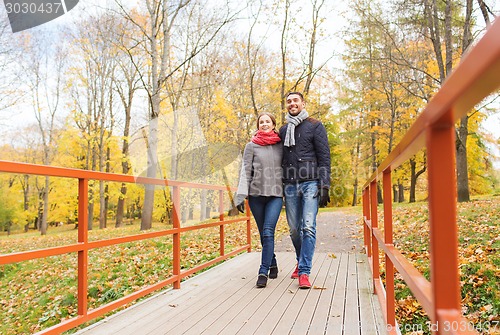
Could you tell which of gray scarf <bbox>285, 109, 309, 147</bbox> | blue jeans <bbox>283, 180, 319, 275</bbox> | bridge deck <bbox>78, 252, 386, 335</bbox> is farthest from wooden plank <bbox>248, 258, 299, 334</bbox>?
gray scarf <bbox>285, 109, 309, 147</bbox>

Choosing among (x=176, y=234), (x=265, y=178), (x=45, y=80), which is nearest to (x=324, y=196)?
(x=265, y=178)

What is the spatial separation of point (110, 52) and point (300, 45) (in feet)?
28.5

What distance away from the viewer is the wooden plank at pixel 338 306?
3.08 m

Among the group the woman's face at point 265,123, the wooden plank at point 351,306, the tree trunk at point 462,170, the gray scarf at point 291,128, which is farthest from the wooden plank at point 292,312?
the tree trunk at point 462,170

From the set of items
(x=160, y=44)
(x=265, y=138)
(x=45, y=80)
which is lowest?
(x=265, y=138)

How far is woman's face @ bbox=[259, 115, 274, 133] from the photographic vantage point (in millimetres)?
4723

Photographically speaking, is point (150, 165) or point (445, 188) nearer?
point (445, 188)

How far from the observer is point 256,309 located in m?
3.69

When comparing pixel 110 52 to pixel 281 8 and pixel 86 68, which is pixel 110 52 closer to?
pixel 86 68

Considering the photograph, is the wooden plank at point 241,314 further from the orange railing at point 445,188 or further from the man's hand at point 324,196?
Result: the orange railing at point 445,188

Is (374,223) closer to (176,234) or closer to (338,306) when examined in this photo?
(338,306)

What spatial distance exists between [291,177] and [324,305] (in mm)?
1440

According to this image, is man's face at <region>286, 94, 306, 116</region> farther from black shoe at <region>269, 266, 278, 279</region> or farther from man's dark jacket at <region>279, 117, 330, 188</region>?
black shoe at <region>269, 266, 278, 279</region>

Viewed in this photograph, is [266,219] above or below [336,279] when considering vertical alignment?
above
